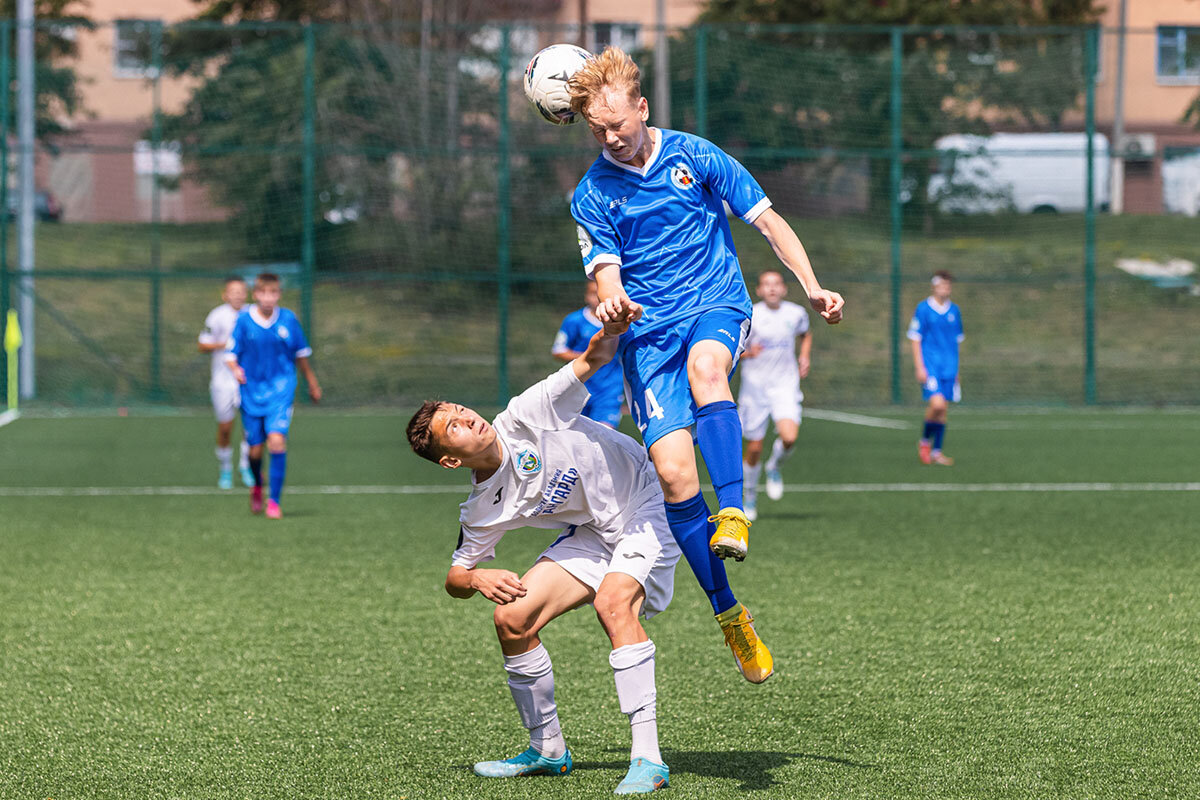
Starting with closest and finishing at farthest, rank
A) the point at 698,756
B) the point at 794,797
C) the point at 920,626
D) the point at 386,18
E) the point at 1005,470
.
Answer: the point at 794,797 → the point at 698,756 → the point at 920,626 → the point at 1005,470 → the point at 386,18

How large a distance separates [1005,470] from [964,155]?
32.4 feet

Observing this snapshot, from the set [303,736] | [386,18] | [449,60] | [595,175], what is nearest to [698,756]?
[303,736]

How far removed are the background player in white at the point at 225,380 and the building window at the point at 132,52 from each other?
8958 mm

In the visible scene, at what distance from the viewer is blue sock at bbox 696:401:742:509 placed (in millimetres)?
4676

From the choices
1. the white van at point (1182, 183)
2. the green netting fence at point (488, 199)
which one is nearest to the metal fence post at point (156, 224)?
the green netting fence at point (488, 199)

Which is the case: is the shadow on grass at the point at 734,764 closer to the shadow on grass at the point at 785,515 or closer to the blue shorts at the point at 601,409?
the blue shorts at the point at 601,409

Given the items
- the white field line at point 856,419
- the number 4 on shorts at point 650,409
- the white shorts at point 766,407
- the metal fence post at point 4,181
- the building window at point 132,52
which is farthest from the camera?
the building window at point 132,52

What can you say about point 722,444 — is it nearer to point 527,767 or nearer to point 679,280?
point 679,280

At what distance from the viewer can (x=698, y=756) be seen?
4.94 m

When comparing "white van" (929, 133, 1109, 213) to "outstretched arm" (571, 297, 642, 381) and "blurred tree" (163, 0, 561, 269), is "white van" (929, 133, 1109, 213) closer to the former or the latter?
"blurred tree" (163, 0, 561, 269)

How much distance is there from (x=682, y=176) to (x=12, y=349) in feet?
58.2

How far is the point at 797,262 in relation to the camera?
191 inches

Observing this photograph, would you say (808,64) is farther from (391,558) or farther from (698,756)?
(698,756)

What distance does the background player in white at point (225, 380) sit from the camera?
13789 mm
